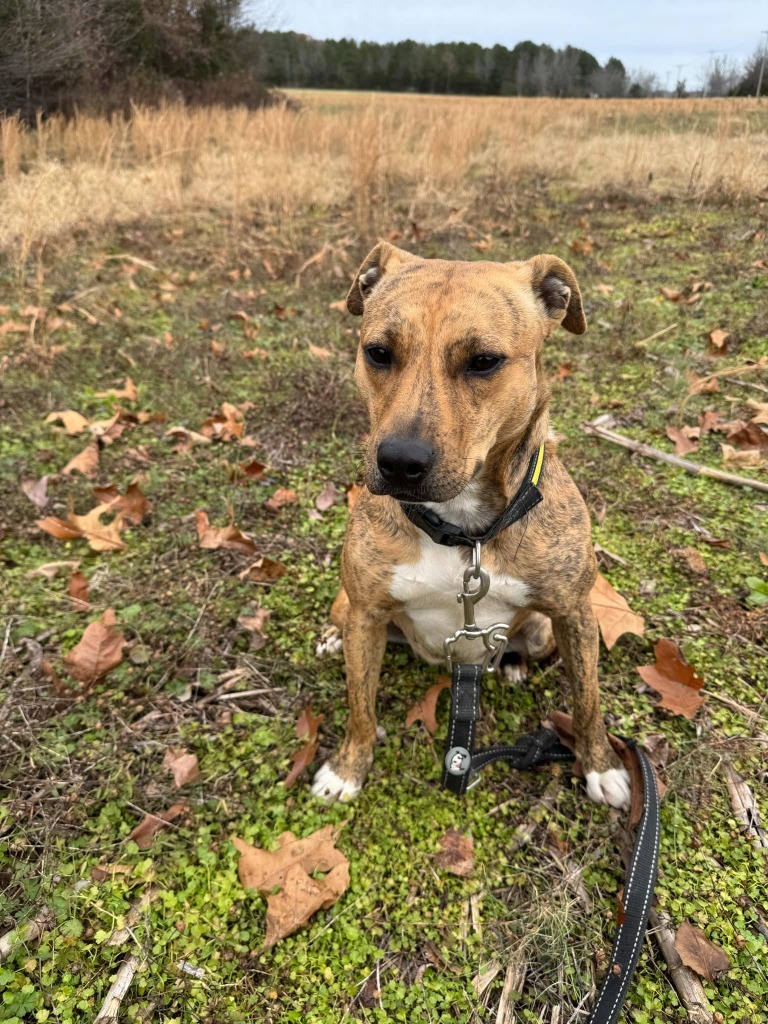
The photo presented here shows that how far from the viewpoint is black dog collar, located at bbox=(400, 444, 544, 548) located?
6.34ft

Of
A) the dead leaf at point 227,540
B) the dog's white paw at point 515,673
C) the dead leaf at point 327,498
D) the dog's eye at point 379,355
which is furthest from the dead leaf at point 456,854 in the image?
the dead leaf at point 327,498

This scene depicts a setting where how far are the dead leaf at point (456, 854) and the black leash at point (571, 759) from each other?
5.9 inches

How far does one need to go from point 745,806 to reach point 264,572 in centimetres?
229

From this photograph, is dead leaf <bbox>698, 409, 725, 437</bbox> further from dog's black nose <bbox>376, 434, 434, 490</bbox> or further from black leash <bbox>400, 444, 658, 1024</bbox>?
dog's black nose <bbox>376, 434, 434, 490</bbox>

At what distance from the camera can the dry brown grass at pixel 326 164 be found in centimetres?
862

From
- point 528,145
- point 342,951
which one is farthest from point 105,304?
point 528,145

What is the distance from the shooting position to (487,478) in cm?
197

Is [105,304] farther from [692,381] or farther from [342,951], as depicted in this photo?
[342,951]

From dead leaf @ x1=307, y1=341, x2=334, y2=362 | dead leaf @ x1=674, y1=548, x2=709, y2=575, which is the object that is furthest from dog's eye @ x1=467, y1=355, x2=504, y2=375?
dead leaf @ x1=307, y1=341, x2=334, y2=362

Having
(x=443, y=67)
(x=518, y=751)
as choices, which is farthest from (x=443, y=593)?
(x=443, y=67)

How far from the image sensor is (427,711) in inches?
99.0

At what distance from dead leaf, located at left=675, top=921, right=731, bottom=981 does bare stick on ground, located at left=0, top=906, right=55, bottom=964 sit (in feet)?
6.12

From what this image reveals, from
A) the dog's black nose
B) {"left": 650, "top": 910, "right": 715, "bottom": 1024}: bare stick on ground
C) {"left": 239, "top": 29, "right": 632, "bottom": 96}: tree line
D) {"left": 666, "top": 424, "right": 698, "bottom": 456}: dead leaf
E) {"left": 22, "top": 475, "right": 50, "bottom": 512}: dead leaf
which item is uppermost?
{"left": 239, "top": 29, "right": 632, "bottom": 96}: tree line

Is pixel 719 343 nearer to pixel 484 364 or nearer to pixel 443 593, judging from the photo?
pixel 484 364
